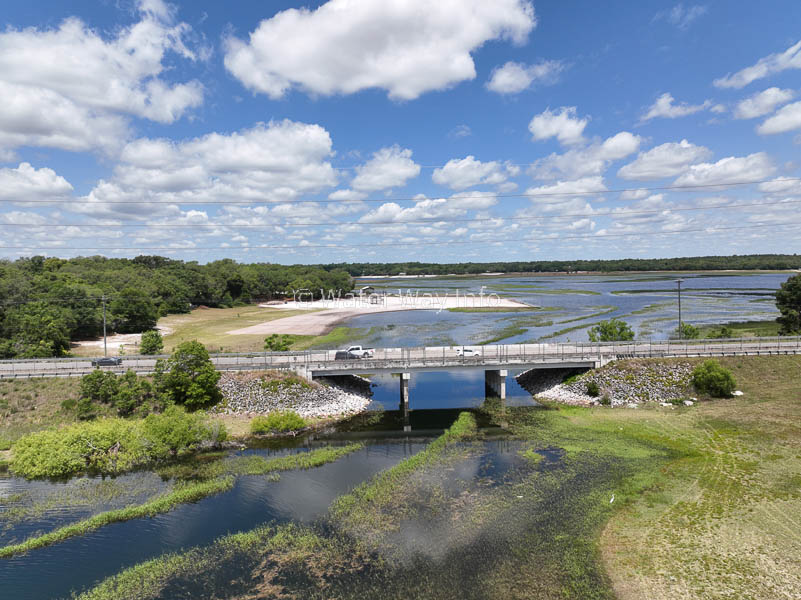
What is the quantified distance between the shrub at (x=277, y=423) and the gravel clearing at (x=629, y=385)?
30.9m

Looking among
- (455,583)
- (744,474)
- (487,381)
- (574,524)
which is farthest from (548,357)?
(455,583)

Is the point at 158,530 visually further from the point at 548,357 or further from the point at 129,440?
the point at 548,357

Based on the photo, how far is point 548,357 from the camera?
59719mm

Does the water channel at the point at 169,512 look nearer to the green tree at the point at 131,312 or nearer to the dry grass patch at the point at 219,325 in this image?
the dry grass patch at the point at 219,325

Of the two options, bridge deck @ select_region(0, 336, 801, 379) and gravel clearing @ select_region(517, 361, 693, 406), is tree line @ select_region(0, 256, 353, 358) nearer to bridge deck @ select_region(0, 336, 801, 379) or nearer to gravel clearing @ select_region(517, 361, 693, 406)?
bridge deck @ select_region(0, 336, 801, 379)

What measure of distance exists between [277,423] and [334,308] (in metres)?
119

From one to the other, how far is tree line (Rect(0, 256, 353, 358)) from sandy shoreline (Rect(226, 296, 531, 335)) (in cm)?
1621

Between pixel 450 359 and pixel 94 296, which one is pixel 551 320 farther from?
pixel 94 296

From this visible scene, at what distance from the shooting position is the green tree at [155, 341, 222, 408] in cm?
5062

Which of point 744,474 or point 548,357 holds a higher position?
point 548,357

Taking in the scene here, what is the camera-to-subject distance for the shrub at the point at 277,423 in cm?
4653

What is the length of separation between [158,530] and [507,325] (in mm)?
96972

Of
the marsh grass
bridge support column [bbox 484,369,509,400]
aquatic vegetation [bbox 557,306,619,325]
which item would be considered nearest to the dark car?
the marsh grass

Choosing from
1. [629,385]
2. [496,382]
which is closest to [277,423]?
[496,382]
